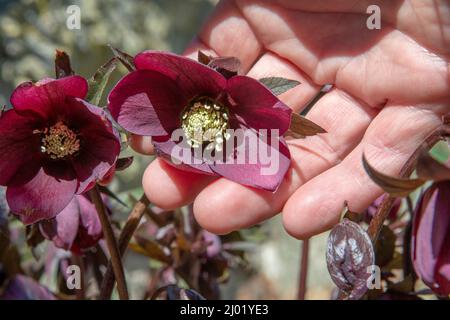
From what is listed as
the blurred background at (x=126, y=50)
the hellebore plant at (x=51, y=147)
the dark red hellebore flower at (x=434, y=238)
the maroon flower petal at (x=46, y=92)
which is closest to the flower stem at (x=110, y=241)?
the hellebore plant at (x=51, y=147)

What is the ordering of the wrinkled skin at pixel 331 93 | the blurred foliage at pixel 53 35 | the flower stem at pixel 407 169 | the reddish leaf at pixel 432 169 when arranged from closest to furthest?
the reddish leaf at pixel 432 169 < the flower stem at pixel 407 169 < the wrinkled skin at pixel 331 93 < the blurred foliage at pixel 53 35

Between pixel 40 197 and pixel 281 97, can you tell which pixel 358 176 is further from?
pixel 40 197

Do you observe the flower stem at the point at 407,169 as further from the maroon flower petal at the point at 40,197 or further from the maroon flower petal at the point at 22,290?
the maroon flower petal at the point at 22,290

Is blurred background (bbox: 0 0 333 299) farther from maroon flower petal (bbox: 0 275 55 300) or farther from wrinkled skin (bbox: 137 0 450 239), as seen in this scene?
maroon flower petal (bbox: 0 275 55 300)

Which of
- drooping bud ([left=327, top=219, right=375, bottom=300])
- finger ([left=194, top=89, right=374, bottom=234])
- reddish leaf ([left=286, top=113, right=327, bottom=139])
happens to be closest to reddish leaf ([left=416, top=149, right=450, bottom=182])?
drooping bud ([left=327, top=219, right=375, bottom=300])

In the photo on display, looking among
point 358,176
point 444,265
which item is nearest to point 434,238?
point 444,265
